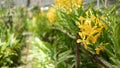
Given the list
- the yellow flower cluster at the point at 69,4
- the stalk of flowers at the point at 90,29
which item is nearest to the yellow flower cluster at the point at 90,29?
the stalk of flowers at the point at 90,29

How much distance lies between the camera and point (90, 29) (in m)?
3.12

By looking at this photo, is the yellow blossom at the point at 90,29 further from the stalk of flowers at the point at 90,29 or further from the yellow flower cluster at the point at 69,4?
the yellow flower cluster at the point at 69,4

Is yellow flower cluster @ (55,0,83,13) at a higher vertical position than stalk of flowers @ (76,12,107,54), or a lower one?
higher

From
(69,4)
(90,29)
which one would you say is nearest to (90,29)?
(90,29)

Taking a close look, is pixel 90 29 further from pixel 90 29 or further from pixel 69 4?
pixel 69 4

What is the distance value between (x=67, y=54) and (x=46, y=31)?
4.46m

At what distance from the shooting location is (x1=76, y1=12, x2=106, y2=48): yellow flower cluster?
123 inches

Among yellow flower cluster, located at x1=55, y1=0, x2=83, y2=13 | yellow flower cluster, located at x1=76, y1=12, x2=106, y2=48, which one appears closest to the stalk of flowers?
yellow flower cluster, located at x1=76, y1=12, x2=106, y2=48

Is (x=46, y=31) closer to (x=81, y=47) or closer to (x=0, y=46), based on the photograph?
(x=0, y=46)

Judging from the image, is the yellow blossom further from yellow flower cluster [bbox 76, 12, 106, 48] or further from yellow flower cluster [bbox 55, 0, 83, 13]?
yellow flower cluster [bbox 55, 0, 83, 13]

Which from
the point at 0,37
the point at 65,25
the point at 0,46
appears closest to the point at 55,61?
the point at 65,25

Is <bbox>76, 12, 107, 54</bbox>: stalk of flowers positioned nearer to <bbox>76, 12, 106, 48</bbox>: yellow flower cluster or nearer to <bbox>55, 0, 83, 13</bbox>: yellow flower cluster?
<bbox>76, 12, 106, 48</bbox>: yellow flower cluster

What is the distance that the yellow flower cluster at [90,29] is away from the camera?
123 inches

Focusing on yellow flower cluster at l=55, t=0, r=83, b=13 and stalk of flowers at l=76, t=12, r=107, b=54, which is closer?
stalk of flowers at l=76, t=12, r=107, b=54
